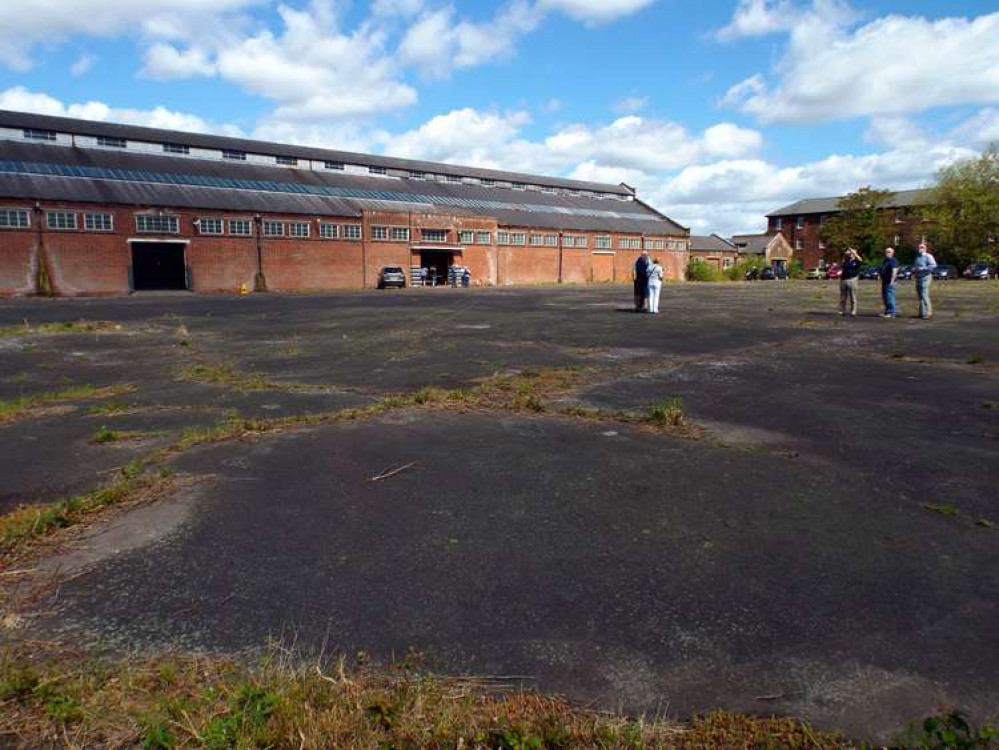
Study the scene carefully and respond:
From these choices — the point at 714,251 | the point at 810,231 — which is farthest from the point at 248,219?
the point at 810,231

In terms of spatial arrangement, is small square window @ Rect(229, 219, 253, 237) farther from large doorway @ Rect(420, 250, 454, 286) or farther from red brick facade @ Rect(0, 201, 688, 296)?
large doorway @ Rect(420, 250, 454, 286)

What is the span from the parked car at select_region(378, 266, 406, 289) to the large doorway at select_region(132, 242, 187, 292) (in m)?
13.1

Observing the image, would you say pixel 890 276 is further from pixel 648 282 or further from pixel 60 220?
pixel 60 220

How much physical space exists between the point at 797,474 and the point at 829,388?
3842 millimetres

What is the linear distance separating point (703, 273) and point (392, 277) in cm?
3413

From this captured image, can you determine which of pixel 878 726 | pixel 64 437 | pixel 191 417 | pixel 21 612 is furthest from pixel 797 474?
pixel 64 437

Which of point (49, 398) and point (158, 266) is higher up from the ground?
point (158, 266)

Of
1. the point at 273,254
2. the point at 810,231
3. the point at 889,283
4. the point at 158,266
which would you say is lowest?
the point at 889,283

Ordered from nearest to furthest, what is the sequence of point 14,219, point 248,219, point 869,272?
point 14,219
point 248,219
point 869,272

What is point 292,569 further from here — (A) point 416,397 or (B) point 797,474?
(A) point 416,397

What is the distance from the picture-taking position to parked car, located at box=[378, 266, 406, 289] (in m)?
47.6

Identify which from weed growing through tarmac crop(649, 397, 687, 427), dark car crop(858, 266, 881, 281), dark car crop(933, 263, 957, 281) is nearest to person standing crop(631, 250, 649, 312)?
weed growing through tarmac crop(649, 397, 687, 427)

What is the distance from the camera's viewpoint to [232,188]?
150ft

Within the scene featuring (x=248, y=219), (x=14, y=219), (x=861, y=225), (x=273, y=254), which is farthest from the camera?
(x=861, y=225)
